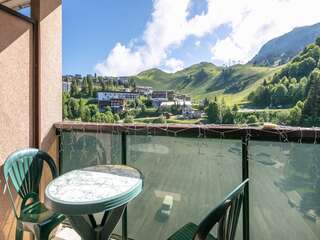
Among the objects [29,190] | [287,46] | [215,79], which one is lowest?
[29,190]

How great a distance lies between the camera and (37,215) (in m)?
1.95

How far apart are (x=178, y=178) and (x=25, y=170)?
1.54 metres

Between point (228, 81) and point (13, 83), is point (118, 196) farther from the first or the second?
point (228, 81)

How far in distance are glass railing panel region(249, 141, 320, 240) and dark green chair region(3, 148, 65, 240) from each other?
69.5 inches

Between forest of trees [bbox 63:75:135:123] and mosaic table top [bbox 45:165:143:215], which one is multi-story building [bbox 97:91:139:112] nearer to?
forest of trees [bbox 63:75:135:123]

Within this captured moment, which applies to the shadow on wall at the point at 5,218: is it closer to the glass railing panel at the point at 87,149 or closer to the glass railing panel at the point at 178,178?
the glass railing panel at the point at 87,149

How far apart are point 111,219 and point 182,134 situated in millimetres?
948

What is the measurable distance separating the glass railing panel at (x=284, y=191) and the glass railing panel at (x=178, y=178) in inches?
6.2

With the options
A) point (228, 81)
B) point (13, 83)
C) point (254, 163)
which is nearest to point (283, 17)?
point (228, 81)

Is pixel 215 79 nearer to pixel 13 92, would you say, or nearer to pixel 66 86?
pixel 66 86

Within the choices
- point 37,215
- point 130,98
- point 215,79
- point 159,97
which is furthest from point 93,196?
point 215,79

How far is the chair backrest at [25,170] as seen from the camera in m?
2.04

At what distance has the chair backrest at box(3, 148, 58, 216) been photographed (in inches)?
80.4

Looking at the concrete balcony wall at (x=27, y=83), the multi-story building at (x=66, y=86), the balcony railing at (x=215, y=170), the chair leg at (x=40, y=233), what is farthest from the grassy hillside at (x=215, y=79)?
the chair leg at (x=40, y=233)
